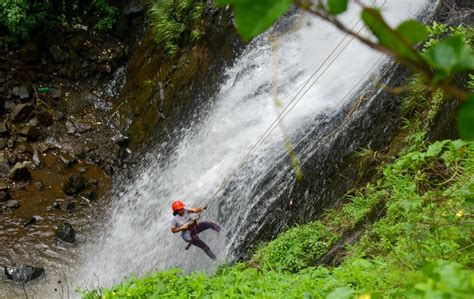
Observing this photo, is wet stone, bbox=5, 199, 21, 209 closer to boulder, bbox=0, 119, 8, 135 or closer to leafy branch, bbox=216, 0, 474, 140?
boulder, bbox=0, 119, 8, 135

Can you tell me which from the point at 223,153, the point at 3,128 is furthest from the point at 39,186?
the point at 223,153

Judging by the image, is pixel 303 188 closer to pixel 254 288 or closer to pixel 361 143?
pixel 361 143

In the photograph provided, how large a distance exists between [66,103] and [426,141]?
23.9ft

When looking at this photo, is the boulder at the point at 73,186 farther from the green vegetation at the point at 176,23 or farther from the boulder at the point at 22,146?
the green vegetation at the point at 176,23

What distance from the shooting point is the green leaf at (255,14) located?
0.62 metres

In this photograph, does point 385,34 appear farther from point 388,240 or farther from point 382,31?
point 388,240

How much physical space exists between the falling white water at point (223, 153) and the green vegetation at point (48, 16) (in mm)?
3657

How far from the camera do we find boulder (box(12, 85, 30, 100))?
9.82m

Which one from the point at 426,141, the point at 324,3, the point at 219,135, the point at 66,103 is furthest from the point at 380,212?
the point at 66,103

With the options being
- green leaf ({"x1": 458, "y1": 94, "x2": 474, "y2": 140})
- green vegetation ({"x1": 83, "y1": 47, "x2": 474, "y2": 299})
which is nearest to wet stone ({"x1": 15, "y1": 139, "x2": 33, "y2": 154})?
green vegetation ({"x1": 83, "y1": 47, "x2": 474, "y2": 299})

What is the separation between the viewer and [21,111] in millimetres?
9586

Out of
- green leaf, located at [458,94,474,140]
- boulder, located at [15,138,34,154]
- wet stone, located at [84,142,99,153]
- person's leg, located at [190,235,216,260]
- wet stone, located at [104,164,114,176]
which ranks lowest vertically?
person's leg, located at [190,235,216,260]

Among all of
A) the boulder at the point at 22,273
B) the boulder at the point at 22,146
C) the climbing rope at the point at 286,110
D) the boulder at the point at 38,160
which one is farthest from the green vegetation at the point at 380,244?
the boulder at the point at 22,146

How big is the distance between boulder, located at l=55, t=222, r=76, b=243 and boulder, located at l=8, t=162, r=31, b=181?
1316 mm
